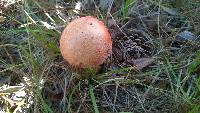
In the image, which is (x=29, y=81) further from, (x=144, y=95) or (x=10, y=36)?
(x=144, y=95)

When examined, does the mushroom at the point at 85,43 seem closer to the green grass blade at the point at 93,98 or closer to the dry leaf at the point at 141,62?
the green grass blade at the point at 93,98

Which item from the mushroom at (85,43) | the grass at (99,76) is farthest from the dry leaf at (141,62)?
the mushroom at (85,43)

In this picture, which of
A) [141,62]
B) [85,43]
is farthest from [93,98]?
[141,62]

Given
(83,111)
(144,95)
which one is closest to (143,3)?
(144,95)

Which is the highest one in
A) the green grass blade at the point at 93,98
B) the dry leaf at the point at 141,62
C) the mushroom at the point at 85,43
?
the mushroom at the point at 85,43

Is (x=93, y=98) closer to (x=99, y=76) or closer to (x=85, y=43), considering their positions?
(x=99, y=76)

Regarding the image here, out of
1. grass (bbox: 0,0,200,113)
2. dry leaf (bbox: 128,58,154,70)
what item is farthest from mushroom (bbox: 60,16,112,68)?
dry leaf (bbox: 128,58,154,70)
